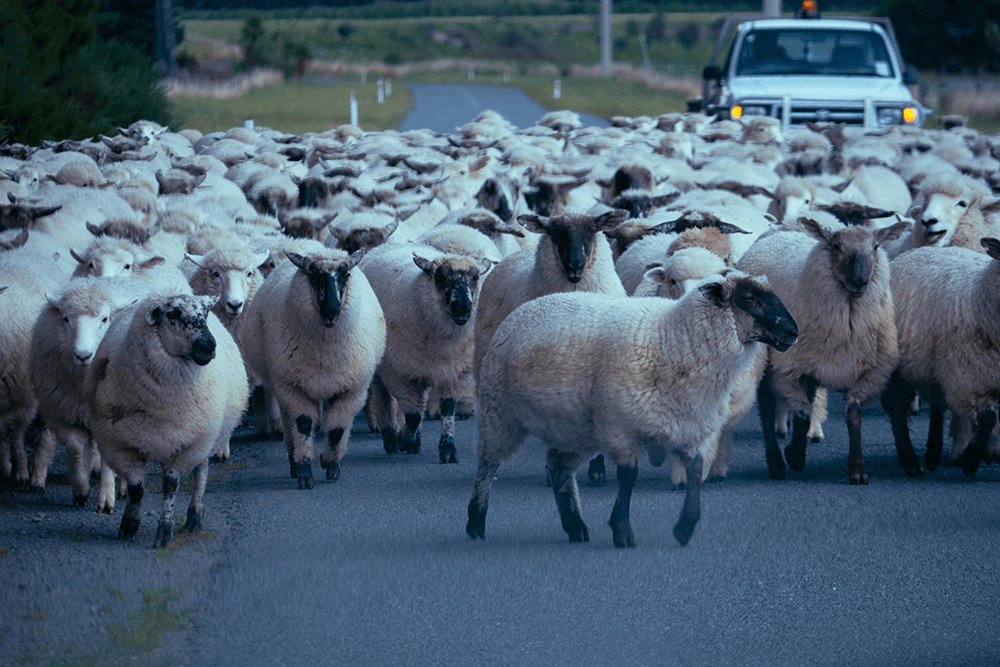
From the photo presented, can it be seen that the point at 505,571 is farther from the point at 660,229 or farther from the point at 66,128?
Result: the point at 66,128

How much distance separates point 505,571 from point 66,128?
1900 centimetres

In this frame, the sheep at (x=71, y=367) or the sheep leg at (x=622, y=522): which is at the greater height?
the sheep at (x=71, y=367)

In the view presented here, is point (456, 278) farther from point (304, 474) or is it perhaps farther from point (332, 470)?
point (304, 474)

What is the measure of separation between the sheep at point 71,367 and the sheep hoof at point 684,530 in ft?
10.6

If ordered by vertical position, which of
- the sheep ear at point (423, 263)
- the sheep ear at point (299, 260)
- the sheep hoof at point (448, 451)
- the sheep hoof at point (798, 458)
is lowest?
the sheep hoof at point (448, 451)

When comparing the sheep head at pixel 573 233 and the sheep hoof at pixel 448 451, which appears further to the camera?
the sheep hoof at pixel 448 451

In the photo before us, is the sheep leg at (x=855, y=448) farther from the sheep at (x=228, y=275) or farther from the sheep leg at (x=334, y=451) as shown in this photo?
the sheep at (x=228, y=275)

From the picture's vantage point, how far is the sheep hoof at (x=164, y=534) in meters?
6.84

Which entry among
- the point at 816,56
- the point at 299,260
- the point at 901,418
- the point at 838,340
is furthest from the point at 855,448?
the point at 816,56

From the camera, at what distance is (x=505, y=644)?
18.1 ft

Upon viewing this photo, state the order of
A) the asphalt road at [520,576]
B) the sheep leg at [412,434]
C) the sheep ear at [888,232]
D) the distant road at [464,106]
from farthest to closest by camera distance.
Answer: the distant road at [464,106]
the sheep leg at [412,434]
the sheep ear at [888,232]
the asphalt road at [520,576]

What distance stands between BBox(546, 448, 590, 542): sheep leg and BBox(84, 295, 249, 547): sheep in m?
1.81

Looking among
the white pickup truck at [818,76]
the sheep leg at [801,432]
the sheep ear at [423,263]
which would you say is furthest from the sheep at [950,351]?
the white pickup truck at [818,76]

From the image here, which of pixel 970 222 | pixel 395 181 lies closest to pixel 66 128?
pixel 395 181
